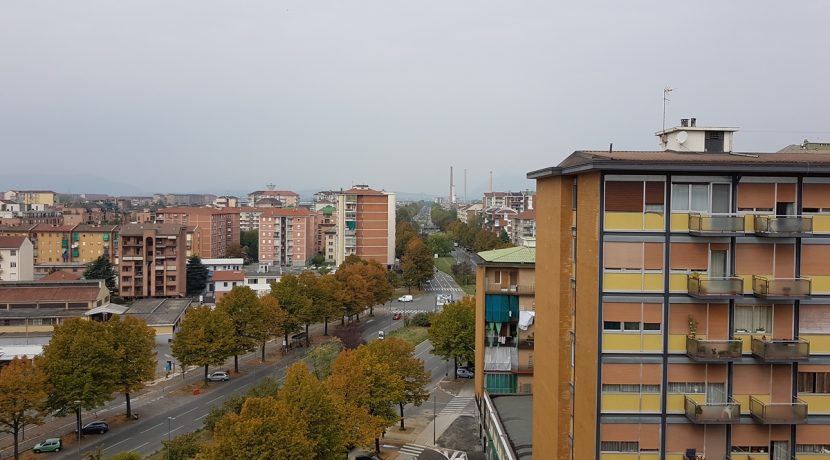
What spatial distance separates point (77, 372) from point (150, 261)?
3200 cm

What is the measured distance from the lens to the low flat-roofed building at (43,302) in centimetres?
3656

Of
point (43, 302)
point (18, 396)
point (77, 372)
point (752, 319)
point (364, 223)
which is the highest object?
point (364, 223)

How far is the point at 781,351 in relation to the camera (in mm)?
9711

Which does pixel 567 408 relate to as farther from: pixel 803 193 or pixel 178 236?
pixel 178 236

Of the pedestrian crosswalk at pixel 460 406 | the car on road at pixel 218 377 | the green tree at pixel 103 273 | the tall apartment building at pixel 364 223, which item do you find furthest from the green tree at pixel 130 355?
the tall apartment building at pixel 364 223

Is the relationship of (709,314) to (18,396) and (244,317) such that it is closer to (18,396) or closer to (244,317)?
(18,396)

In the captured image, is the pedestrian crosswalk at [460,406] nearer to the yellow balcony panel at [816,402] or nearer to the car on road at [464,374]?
the car on road at [464,374]

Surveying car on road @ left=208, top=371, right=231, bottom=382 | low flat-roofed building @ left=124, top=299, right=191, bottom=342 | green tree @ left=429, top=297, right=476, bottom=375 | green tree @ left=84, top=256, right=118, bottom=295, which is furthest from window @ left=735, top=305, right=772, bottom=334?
green tree @ left=84, top=256, right=118, bottom=295

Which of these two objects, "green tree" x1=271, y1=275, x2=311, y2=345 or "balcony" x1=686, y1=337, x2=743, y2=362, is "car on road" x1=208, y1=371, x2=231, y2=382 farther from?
"balcony" x1=686, y1=337, x2=743, y2=362

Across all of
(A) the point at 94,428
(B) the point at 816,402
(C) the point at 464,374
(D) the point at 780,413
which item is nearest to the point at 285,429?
(D) the point at 780,413

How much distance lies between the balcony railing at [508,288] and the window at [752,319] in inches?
484

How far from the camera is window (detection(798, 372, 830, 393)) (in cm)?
1002

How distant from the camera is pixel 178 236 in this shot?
5322cm

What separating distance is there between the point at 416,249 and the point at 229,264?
20627 millimetres
